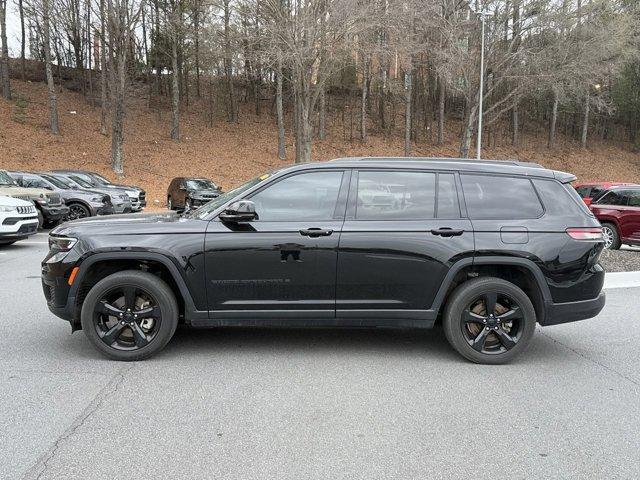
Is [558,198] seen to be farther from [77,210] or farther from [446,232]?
[77,210]

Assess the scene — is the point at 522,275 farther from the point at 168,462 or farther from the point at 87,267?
the point at 87,267

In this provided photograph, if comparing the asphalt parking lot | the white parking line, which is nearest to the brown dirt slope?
the white parking line

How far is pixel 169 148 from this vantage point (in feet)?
109

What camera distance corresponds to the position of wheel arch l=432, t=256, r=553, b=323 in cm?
477

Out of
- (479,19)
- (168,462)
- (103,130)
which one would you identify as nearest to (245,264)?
(168,462)

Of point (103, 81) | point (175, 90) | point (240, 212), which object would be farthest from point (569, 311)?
point (103, 81)

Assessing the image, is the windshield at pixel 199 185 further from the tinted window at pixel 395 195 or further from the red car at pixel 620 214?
the tinted window at pixel 395 195

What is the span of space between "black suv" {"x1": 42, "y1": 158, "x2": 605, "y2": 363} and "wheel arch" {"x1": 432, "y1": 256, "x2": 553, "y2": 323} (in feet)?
0.04

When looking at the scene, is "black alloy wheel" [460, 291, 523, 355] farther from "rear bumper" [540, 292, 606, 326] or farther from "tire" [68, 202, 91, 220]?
"tire" [68, 202, 91, 220]

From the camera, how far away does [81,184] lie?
62.6 ft

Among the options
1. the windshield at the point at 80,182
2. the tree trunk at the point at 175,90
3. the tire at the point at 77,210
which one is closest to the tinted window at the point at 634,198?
the tire at the point at 77,210

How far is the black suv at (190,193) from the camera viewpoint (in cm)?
2122

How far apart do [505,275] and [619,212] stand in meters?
10.1

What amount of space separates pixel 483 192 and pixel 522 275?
0.88 m
